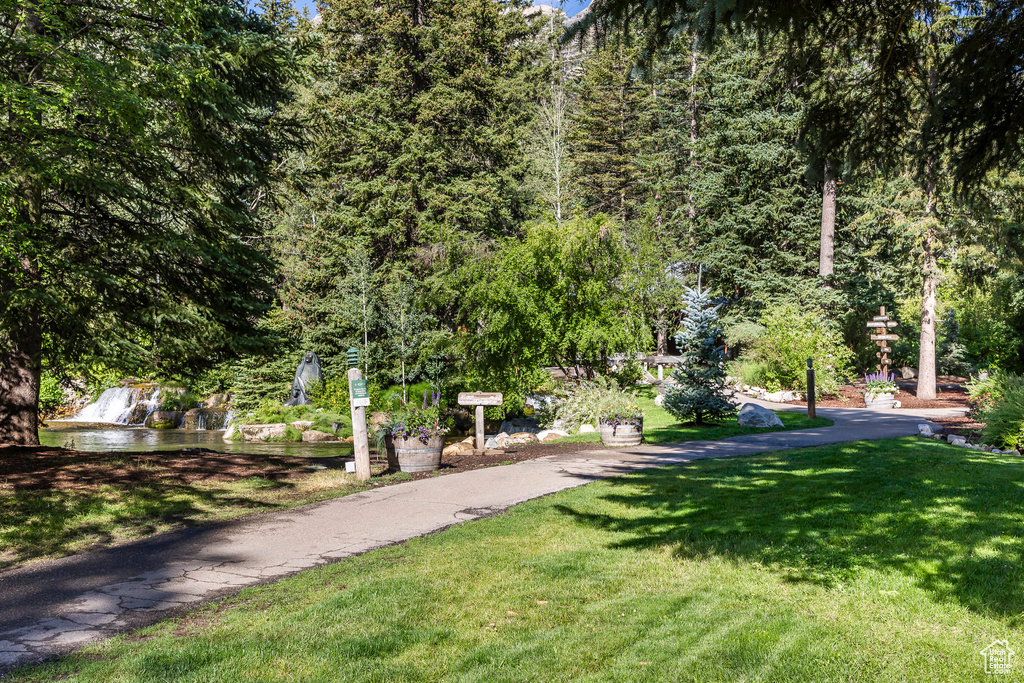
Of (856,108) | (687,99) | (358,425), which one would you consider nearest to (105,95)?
(358,425)

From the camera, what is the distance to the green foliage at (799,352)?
25953 millimetres

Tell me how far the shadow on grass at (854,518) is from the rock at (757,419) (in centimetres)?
615

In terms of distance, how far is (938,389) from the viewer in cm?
2603

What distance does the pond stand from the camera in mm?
20000

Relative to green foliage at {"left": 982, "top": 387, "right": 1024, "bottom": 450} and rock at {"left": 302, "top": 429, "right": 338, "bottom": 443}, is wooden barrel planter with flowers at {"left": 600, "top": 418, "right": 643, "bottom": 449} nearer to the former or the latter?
green foliage at {"left": 982, "top": 387, "right": 1024, "bottom": 450}

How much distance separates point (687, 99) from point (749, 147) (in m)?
13.7

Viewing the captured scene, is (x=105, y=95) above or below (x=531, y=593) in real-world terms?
above

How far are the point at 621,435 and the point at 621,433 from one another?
0.04 metres

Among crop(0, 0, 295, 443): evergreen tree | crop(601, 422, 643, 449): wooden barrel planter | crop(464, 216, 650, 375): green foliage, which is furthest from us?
crop(464, 216, 650, 375): green foliage

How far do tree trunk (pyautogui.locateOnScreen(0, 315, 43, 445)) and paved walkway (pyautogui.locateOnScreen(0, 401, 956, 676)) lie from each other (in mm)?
6300

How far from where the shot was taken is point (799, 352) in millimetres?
26250

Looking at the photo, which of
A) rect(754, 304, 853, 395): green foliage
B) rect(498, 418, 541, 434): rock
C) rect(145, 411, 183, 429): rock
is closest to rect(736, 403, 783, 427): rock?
rect(498, 418, 541, 434): rock

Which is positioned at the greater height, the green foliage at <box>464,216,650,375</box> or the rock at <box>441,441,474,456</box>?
the green foliage at <box>464,216,650,375</box>

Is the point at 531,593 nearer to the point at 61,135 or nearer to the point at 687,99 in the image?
the point at 61,135
